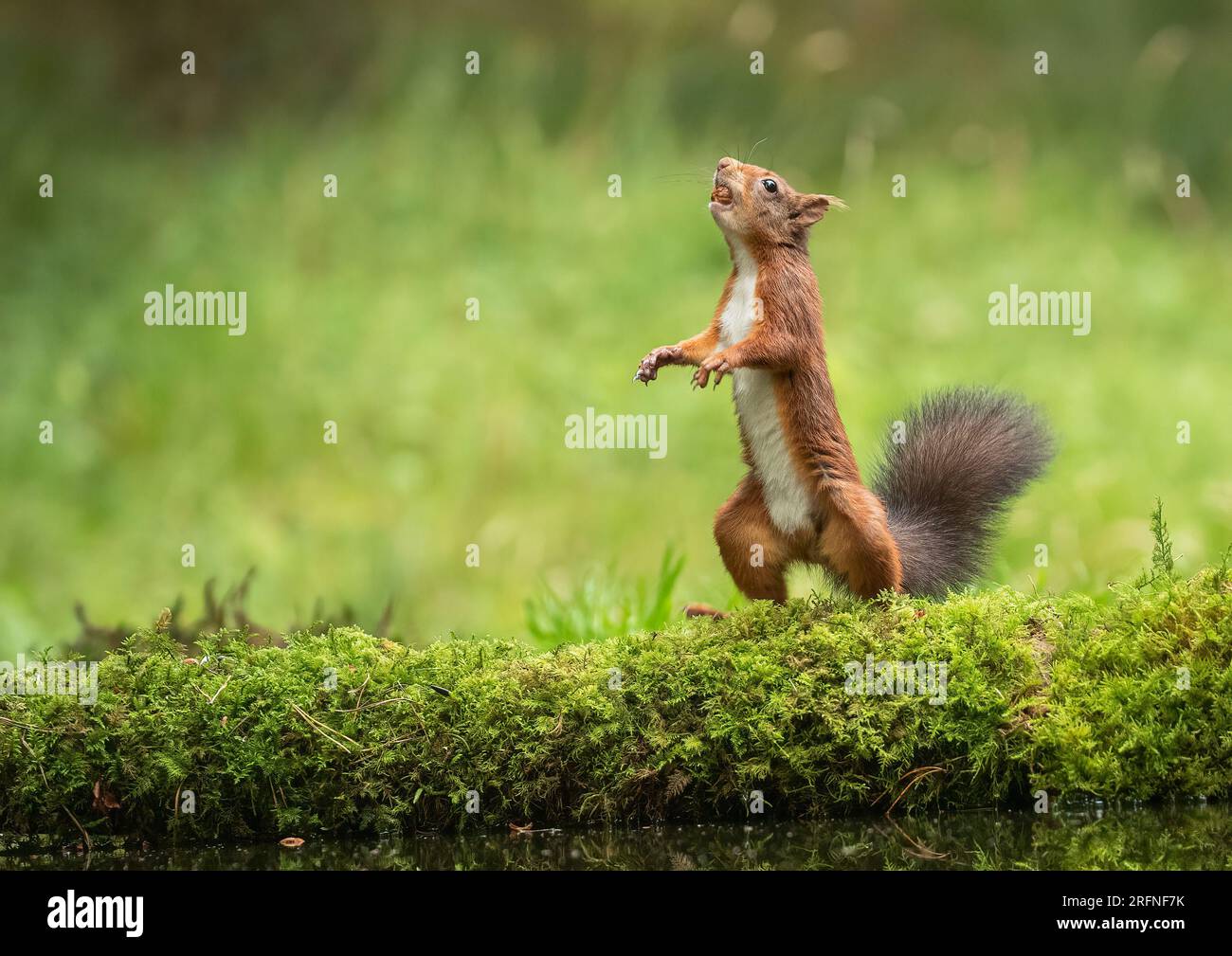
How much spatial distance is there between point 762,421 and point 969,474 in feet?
2.44

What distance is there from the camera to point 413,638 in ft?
14.5

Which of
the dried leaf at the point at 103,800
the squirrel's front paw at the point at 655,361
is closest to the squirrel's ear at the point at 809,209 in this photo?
the squirrel's front paw at the point at 655,361

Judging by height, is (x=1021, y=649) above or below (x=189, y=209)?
below

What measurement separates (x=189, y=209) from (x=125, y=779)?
678 centimetres

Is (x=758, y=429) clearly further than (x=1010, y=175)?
No

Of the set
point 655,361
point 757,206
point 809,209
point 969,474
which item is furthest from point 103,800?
point 969,474

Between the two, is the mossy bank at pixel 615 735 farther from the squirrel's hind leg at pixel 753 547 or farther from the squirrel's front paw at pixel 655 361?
the squirrel's front paw at pixel 655 361

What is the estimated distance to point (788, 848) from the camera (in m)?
3.26

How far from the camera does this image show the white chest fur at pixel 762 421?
13.1ft

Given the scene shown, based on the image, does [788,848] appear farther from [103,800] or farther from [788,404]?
[103,800]

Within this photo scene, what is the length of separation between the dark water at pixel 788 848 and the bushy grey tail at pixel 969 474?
1.03 meters

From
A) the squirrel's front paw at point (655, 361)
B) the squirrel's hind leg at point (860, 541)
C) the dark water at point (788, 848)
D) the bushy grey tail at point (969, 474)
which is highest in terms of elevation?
the squirrel's front paw at point (655, 361)

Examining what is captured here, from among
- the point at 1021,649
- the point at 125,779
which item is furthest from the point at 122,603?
the point at 1021,649

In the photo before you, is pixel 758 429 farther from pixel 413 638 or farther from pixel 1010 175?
pixel 1010 175
